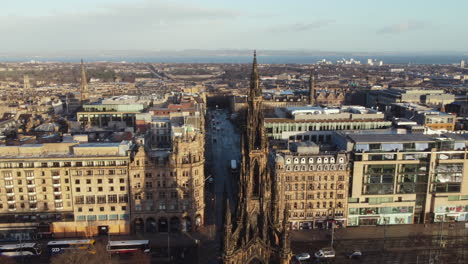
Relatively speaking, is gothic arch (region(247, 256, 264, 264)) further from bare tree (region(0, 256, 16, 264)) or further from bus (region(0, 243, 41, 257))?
bus (region(0, 243, 41, 257))

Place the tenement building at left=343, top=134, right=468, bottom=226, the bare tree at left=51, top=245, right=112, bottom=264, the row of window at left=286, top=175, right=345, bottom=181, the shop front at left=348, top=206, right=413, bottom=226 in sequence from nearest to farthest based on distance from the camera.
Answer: the bare tree at left=51, top=245, right=112, bottom=264 → the row of window at left=286, top=175, right=345, bottom=181 → the tenement building at left=343, top=134, right=468, bottom=226 → the shop front at left=348, top=206, right=413, bottom=226

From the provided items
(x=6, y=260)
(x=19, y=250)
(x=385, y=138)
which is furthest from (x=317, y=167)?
(x=6, y=260)

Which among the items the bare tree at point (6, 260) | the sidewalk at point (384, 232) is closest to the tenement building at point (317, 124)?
the sidewalk at point (384, 232)

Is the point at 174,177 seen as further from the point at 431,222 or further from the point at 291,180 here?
the point at 431,222

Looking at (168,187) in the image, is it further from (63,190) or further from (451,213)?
(451,213)

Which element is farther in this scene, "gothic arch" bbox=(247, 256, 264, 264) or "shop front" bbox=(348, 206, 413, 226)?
"shop front" bbox=(348, 206, 413, 226)

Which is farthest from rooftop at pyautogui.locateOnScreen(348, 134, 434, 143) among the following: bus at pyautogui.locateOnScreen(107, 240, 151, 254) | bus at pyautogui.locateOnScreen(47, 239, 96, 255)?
bus at pyautogui.locateOnScreen(47, 239, 96, 255)

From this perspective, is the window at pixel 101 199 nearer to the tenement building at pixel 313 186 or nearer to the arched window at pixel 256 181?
the tenement building at pixel 313 186
